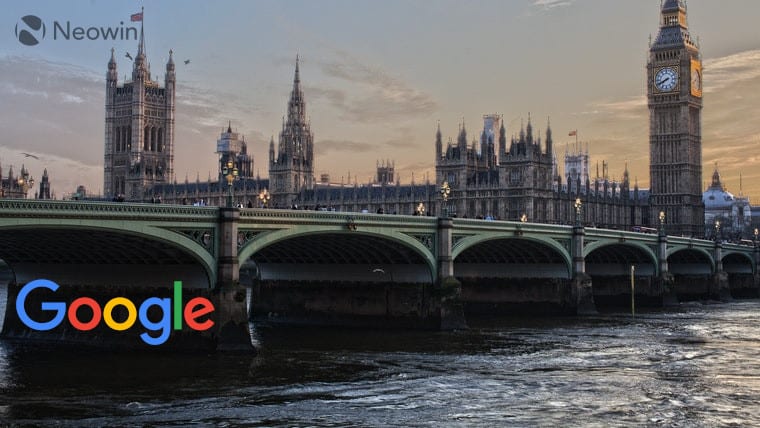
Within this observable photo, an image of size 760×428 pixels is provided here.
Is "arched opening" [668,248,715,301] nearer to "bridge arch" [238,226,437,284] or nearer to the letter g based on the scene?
"bridge arch" [238,226,437,284]

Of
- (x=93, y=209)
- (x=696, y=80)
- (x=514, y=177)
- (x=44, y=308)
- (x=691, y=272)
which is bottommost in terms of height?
(x=44, y=308)

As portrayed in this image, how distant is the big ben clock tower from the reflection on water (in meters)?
126

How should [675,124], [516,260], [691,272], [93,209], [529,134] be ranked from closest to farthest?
[93,209], [516,260], [691,272], [529,134], [675,124]

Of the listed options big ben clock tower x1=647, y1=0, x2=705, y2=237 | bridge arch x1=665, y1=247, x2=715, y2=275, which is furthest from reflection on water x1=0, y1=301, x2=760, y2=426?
big ben clock tower x1=647, y1=0, x2=705, y2=237

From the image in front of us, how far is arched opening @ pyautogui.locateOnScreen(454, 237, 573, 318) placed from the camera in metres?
87.8

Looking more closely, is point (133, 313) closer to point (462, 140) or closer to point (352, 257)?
point (352, 257)

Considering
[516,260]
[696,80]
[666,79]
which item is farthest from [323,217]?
[696,80]

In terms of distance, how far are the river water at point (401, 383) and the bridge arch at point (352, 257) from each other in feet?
19.4

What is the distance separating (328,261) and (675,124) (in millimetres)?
129129

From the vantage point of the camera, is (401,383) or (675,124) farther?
(675,124)

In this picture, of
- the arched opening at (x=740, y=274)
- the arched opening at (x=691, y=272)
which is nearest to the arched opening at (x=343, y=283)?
the arched opening at (x=691, y=272)

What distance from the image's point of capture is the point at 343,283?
74125mm

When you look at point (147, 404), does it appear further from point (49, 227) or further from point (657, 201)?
point (657, 201)

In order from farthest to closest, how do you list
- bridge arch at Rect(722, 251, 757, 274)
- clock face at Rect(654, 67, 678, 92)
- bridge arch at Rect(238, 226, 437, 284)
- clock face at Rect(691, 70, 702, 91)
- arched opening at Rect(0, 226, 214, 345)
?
1. clock face at Rect(691, 70, 702, 91)
2. clock face at Rect(654, 67, 678, 92)
3. bridge arch at Rect(722, 251, 757, 274)
4. bridge arch at Rect(238, 226, 437, 284)
5. arched opening at Rect(0, 226, 214, 345)
